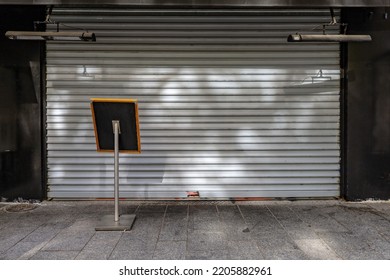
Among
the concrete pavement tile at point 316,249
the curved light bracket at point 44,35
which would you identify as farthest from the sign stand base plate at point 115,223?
the curved light bracket at point 44,35

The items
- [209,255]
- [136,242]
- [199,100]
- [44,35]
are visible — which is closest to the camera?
[209,255]

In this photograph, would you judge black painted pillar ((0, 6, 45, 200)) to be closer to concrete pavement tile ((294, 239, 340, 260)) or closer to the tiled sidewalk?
the tiled sidewalk

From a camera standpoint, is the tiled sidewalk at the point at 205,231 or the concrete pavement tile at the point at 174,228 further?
the concrete pavement tile at the point at 174,228

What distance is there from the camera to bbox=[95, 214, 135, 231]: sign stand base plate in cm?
500

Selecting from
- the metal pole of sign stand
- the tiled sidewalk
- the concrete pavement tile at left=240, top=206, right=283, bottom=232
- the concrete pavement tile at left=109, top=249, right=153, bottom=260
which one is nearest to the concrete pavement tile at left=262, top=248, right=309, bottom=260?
the tiled sidewalk

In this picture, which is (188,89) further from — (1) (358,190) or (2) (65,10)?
(1) (358,190)

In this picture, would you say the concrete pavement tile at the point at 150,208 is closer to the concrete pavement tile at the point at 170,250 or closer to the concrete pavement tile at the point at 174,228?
the concrete pavement tile at the point at 174,228

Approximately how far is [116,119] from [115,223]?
5.68 ft

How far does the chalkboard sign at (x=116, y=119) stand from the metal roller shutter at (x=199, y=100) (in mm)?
1533

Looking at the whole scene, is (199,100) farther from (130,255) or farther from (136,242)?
(130,255)

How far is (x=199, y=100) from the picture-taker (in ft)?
21.7

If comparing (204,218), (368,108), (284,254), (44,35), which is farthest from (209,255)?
(368,108)

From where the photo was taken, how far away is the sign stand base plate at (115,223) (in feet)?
16.4

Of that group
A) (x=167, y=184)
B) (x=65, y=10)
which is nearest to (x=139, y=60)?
(x=65, y=10)
